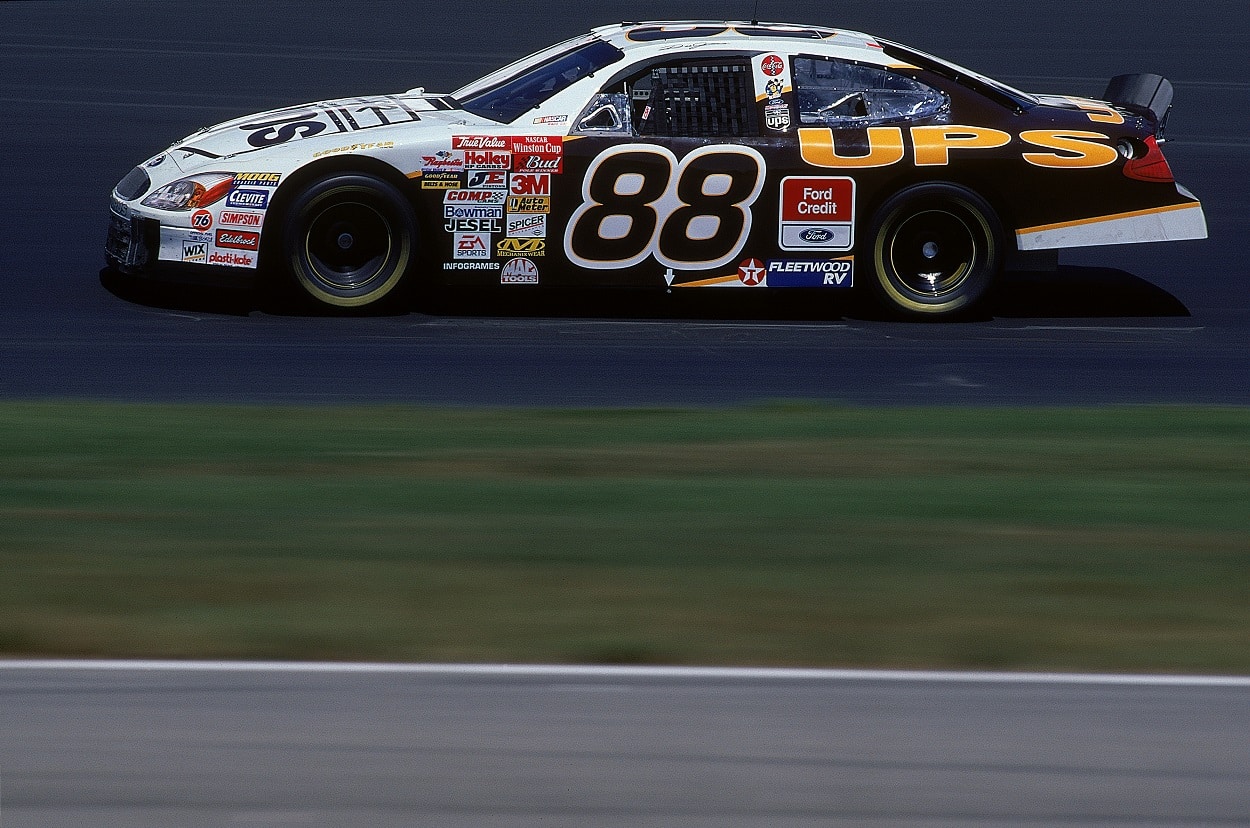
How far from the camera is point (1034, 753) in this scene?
3.51 meters

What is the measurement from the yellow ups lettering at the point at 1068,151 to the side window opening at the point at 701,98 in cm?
148

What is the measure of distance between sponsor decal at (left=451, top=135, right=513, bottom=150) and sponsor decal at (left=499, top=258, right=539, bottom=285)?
58cm

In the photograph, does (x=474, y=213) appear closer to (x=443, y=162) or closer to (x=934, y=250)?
(x=443, y=162)

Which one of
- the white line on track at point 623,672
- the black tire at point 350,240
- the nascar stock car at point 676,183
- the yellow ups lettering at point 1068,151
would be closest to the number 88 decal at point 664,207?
the nascar stock car at point 676,183

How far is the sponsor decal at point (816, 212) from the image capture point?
29.5 feet

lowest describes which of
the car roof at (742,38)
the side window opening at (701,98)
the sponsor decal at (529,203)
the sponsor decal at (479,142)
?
the sponsor decal at (529,203)

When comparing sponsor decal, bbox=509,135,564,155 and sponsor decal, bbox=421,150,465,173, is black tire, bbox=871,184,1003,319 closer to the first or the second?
sponsor decal, bbox=509,135,564,155

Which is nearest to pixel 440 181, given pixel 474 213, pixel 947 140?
pixel 474 213

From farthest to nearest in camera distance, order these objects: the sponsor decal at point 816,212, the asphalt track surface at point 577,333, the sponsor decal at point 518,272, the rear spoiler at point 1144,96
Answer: the rear spoiler at point 1144,96 < the sponsor decal at point 816,212 < the sponsor decal at point 518,272 < the asphalt track surface at point 577,333

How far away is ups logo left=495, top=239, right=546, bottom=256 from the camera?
8.85m

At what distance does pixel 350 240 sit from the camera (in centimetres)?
898

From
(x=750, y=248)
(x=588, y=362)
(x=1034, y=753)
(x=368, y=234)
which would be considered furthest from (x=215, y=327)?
(x=1034, y=753)

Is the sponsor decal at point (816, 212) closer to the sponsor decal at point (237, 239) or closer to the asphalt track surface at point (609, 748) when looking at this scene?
the sponsor decal at point (237, 239)

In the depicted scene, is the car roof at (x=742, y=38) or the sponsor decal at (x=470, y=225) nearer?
the sponsor decal at (x=470, y=225)
